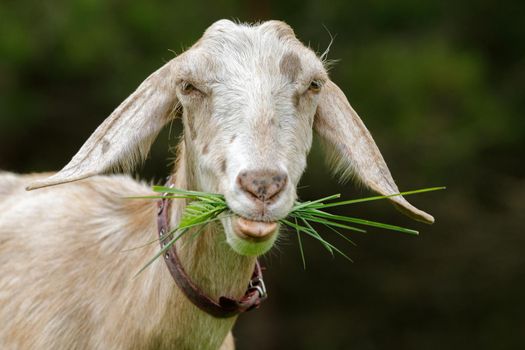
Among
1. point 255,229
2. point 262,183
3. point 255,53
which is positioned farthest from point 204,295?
point 255,53

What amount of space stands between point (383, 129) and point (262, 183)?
256 inches

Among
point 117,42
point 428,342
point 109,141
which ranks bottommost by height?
point 428,342

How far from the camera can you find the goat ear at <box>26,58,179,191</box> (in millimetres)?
4156

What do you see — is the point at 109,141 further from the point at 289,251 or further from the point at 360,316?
the point at 360,316

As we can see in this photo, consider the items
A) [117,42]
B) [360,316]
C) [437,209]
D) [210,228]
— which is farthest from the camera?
[360,316]

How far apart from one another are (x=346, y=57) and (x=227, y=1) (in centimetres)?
130

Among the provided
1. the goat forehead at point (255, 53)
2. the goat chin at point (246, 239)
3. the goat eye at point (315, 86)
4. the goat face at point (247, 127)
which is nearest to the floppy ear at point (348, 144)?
the goat face at point (247, 127)

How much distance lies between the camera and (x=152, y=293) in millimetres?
4363

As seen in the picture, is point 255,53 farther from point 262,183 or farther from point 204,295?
point 204,295

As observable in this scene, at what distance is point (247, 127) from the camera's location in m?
A: 3.83

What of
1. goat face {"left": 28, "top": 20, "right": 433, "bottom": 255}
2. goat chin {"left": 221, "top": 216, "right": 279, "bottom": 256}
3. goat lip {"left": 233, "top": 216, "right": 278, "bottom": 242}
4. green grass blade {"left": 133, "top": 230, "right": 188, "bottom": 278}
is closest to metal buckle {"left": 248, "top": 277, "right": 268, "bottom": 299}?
green grass blade {"left": 133, "top": 230, "right": 188, "bottom": 278}

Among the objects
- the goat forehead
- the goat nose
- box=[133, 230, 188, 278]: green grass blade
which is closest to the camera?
the goat nose

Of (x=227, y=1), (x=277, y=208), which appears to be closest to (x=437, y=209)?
(x=227, y=1)

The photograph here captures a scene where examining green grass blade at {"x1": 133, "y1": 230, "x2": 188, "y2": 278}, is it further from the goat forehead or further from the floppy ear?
the floppy ear
